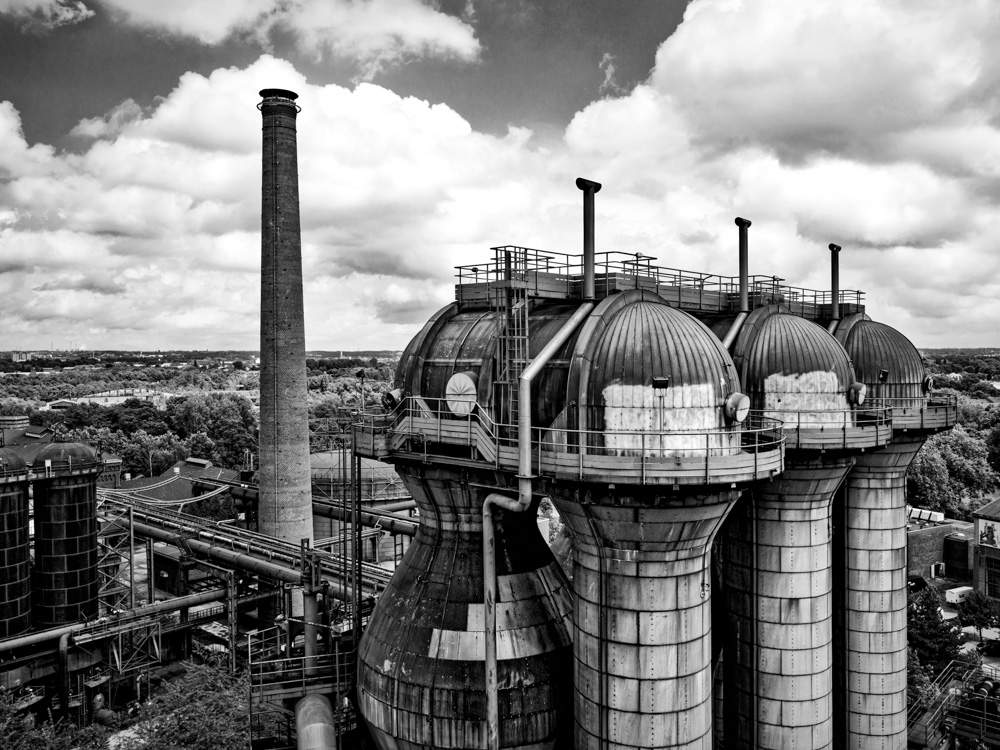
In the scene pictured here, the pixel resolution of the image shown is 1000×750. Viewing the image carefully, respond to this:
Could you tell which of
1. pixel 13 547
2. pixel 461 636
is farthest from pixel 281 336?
pixel 461 636

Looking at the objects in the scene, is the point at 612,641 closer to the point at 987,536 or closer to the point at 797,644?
the point at 797,644

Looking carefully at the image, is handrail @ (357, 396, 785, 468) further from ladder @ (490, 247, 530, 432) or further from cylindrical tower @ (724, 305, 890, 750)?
cylindrical tower @ (724, 305, 890, 750)

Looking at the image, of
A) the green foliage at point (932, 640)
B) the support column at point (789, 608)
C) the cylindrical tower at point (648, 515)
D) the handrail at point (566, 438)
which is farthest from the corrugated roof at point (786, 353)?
the green foliage at point (932, 640)

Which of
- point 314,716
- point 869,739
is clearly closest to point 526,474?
point 314,716

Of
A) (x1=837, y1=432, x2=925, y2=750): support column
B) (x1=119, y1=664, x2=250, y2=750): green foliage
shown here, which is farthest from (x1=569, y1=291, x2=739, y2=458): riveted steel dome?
(x1=119, y1=664, x2=250, y2=750): green foliage

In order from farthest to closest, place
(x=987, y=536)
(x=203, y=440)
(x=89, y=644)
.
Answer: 1. (x=203, y=440)
2. (x=987, y=536)
3. (x=89, y=644)

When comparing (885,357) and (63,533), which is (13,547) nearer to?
(63,533)

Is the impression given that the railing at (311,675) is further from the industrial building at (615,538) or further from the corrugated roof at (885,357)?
the corrugated roof at (885,357)
